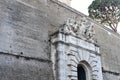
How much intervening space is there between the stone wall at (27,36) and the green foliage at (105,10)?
8.43 metres

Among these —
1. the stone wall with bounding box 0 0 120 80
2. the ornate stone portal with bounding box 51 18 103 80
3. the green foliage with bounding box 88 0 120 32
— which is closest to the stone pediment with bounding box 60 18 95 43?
the ornate stone portal with bounding box 51 18 103 80

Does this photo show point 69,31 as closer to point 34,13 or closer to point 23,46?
point 34,13

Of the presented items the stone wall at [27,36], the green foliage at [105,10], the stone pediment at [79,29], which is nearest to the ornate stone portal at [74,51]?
the stone pediment at [79,29]

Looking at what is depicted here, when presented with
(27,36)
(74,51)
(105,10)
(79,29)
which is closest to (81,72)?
(74,51)

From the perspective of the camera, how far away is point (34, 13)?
827 cm

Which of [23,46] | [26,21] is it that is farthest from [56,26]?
[23,46]

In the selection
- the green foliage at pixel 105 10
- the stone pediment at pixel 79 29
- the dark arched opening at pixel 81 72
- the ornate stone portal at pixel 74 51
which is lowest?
the dark arched opening at pixel 81 72

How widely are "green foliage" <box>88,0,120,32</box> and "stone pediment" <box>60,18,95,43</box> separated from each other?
8.07 m

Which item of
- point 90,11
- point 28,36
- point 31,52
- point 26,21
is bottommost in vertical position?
point 31,52

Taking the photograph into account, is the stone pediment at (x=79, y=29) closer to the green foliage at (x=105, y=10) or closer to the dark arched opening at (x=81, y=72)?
the dark arched opening at (x=81, y=72)

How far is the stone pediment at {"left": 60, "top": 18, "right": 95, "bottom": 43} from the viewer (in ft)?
28.2

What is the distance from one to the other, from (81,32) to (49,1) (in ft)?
6.29

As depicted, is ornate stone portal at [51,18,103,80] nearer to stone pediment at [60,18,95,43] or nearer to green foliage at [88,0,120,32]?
stone pediment at [60,18,95,43]

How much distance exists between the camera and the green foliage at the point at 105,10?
57.5 ft
